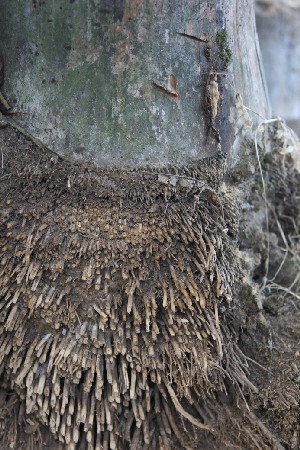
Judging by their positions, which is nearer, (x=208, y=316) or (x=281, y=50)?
(x=208, y=316)

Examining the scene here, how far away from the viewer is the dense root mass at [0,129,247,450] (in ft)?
4.60

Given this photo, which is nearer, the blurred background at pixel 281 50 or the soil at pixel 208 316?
the soil at pixel 208 316

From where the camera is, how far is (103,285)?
142cm

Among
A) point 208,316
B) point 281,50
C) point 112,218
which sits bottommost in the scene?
point 208,316

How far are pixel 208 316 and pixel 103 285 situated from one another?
0.27 metres

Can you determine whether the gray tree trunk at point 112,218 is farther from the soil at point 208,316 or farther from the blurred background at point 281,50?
the blurred background at point 281,50

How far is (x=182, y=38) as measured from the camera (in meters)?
1.43

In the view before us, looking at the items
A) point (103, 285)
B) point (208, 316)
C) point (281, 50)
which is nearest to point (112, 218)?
point (103, 285)

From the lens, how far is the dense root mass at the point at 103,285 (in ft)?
4.60

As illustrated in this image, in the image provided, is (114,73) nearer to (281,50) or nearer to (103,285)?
(103,285)

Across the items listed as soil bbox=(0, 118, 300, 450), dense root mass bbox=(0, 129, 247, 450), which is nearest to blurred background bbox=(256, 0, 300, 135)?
soil bbox=(0, 118, 300, 450)

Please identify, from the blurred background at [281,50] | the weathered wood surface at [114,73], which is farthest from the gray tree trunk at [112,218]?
the blurred background at [281,50]

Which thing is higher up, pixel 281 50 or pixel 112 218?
pixel 281 50

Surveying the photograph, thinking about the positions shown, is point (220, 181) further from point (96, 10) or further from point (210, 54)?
point (96, 10)
